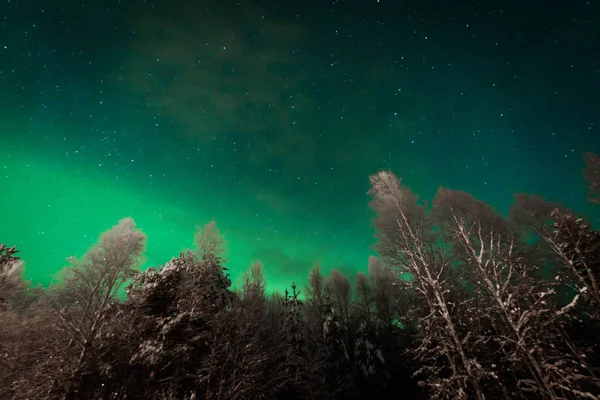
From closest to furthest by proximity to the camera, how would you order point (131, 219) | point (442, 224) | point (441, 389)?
point (441, 389), point (131, 219), point (442, 224)

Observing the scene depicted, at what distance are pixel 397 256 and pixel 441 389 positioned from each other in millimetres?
4981

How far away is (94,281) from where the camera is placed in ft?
33.1

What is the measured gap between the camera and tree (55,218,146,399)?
8922 mm

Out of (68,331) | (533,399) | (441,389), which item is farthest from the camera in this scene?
(533,399)

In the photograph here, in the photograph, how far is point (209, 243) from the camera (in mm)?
15211

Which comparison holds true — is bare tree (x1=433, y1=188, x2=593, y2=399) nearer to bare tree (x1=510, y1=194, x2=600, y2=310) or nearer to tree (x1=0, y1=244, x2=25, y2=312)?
bare tree (x1=510, y1=194, x2=600, y2=310)

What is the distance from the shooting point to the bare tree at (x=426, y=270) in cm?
794

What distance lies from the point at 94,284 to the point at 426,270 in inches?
551

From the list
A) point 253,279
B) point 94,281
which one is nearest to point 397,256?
point 253,279

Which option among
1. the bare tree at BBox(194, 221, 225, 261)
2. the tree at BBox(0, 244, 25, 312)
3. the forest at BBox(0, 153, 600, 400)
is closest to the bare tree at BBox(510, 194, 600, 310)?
the forest at BBox(0, 153, 600, 400)

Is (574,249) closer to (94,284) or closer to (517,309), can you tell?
(517,309)

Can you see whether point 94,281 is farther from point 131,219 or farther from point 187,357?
point 187,357

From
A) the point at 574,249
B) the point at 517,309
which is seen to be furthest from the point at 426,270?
the point at 574,249

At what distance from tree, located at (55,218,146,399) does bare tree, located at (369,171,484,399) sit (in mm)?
12104
